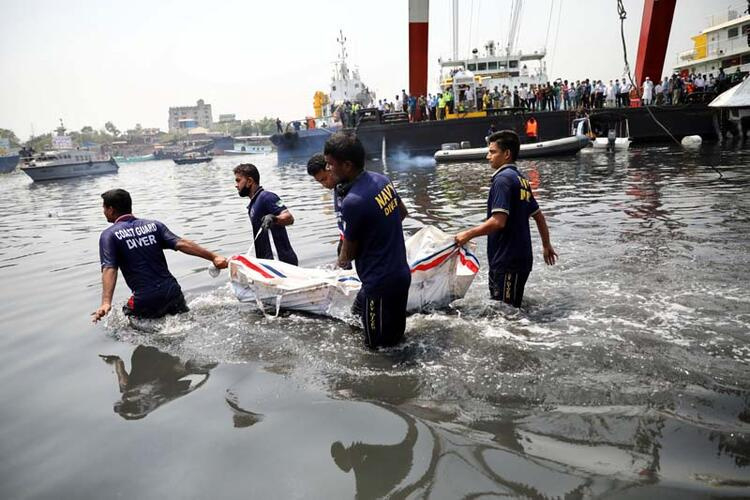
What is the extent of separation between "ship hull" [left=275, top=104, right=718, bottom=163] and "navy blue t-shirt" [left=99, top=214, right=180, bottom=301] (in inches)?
888

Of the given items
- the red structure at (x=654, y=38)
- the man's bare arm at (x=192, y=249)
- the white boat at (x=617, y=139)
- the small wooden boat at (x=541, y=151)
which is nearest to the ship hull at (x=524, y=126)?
the white boat at (x=617, y=139)

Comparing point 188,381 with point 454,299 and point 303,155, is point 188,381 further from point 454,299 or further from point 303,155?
point 303,155

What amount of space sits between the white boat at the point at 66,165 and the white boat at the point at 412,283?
38.6 m

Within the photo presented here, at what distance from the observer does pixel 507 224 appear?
14.0 ft

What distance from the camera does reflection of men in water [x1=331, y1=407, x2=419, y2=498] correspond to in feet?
8.06

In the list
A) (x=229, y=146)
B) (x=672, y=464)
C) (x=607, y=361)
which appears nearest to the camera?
(x=672, y=464)

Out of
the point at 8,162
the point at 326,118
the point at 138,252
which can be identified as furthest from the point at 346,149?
the point at 8,162

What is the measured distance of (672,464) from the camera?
2414mm

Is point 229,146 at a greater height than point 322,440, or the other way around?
point 229,146

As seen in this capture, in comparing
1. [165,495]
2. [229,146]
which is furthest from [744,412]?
[229,146]

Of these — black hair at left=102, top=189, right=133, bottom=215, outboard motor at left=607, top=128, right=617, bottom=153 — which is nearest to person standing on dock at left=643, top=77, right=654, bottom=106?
outboard motor at left=607, top=128, right=617, bottom=153

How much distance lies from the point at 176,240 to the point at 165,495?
8.67ft

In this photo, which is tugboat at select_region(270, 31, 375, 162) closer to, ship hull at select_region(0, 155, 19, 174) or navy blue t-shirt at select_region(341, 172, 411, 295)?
navy blue t-shirt at select_region(341, 172, 411, 295)

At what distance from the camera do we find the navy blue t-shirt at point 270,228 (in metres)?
5.50
